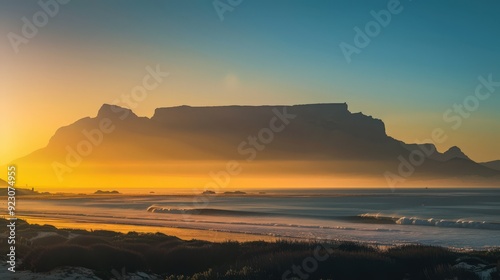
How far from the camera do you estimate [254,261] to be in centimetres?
1631

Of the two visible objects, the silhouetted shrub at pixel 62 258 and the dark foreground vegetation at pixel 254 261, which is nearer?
the dark foreground vegetation at pixel 254 261

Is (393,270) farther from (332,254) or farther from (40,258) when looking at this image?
(40,258)

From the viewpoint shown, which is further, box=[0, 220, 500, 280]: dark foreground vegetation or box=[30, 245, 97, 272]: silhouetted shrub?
box=[30, 245, 97, 272]: silhouetted shrub

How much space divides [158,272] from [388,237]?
92.7 ft

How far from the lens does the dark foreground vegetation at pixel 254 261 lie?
14.7m

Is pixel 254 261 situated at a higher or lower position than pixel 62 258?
higher

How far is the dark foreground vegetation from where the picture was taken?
580 inches

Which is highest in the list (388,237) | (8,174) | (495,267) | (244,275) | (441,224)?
(441,224)

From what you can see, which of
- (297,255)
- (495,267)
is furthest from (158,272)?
(495,267)

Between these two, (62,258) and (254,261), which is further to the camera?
(62,258)

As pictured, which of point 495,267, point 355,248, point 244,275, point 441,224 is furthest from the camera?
point 441,224

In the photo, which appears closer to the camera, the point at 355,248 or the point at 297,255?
the point at 297,255

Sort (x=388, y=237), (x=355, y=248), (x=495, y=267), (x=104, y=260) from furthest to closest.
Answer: (x=388, y=237) < (x=355, y=248) < (x=104, y=260) < (x=495, y=267)

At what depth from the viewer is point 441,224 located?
5862 cm
